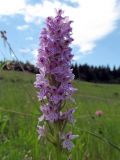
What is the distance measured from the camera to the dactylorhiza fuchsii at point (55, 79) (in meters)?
2.46

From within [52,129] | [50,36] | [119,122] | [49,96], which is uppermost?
[50,36]

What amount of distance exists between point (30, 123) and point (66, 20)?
182 inches

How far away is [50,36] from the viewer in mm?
2506

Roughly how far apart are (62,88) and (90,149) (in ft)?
10.5

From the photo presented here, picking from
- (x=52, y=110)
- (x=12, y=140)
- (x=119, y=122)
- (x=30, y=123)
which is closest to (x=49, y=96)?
(x=52, y=110)

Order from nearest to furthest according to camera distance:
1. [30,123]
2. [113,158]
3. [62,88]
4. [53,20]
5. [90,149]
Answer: [62,88] < [53,20] < [113,158] < [90,149] < [30,123]

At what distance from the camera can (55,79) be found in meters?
2.51

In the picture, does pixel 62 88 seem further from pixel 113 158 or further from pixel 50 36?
pixel 113 158

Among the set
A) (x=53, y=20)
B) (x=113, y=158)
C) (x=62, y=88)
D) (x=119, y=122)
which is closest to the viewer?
(x=62, y=88)

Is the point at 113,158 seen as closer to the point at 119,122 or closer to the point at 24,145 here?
the point at 24,145

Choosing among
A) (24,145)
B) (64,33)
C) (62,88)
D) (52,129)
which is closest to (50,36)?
(64,33)

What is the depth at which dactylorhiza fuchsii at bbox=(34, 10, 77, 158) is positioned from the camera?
2.46 meters

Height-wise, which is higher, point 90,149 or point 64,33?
point 64,33

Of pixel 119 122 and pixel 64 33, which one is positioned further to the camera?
pixel 119 122
